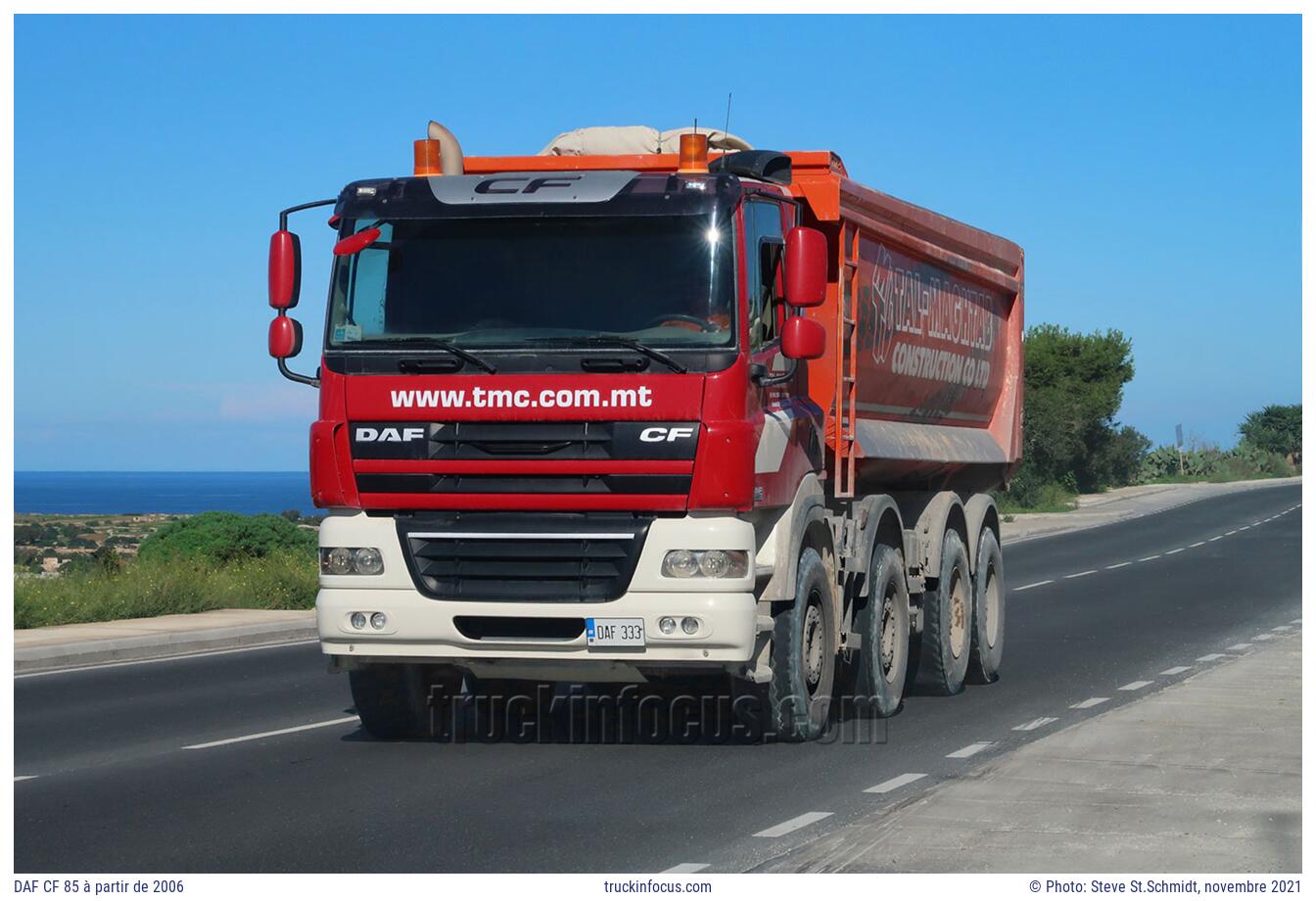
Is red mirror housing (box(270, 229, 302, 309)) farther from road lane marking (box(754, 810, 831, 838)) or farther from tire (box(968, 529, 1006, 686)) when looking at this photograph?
tire (box(968, 529, 1006, 686))

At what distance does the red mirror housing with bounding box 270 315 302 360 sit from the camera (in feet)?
37.5

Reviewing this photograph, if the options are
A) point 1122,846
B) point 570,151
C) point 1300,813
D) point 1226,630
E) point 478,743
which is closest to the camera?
point 1122,846

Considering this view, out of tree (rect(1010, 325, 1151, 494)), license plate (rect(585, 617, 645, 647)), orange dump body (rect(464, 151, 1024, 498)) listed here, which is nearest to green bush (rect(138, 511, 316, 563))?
orange dump body (rect(464, 151, 1024, 498))

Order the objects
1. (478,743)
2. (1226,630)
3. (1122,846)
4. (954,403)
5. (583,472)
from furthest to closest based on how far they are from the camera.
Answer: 1. (1226,630)
2. (954,403)
3. (478,743)
4. (583,472)
5. (1122,846)

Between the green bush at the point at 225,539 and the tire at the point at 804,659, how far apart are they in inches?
718

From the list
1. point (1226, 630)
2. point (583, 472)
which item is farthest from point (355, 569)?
point (1226, 630)

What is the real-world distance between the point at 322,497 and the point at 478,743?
6.70ft

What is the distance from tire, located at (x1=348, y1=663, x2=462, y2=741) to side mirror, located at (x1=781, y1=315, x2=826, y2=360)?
3.10 meters

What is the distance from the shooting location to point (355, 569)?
11.1 m

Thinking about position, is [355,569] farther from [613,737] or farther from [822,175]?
[822,175]

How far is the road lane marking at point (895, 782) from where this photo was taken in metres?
10.3

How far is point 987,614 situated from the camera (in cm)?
1683

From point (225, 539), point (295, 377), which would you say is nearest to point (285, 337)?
point (295, 377)

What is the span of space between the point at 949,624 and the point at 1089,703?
4.57 feet
